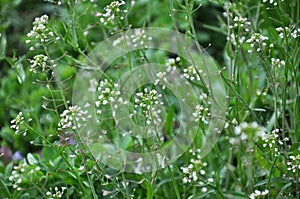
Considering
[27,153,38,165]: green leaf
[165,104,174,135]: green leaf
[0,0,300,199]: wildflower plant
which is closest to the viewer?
[0,0,300,199]: wildflower plant

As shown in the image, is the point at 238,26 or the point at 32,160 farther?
the point at 32,160

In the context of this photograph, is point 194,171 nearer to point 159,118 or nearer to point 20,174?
point 20,174

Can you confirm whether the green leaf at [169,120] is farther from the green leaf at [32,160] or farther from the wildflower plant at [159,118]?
the green leaf at [32,160]

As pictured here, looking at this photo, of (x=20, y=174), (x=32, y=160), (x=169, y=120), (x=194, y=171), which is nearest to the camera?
(x=194, y=171)

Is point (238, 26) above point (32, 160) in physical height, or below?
above

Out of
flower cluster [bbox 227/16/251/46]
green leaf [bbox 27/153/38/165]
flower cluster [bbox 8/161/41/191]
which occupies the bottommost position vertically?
green leaf [bbox 27/153/38/165]

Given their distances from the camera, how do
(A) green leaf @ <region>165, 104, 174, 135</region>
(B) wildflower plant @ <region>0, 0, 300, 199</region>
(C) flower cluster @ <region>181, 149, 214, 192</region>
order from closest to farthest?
(C) flower cluster @ <region>181, 149, 214, 192</region>
(B) wildflower plant @ <region>0, 0, 300, 199</region>
(A) green leaf @ <region>165, 104, 174, 135</region>

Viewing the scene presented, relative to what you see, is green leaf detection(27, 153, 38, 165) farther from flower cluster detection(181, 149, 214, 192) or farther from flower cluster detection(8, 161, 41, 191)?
flower cluster detection(181, 149, 214, 192)

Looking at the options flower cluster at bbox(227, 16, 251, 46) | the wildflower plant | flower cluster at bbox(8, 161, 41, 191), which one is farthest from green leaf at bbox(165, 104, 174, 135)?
flower cluster at bbox(8, 161, 41, 191)

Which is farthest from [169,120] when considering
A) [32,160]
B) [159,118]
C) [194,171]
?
[194,171]

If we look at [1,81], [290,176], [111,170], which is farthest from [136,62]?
[1,81]

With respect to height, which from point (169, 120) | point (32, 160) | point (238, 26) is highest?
point (238, 26)

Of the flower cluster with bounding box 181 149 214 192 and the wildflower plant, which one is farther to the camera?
the wildflower plant
